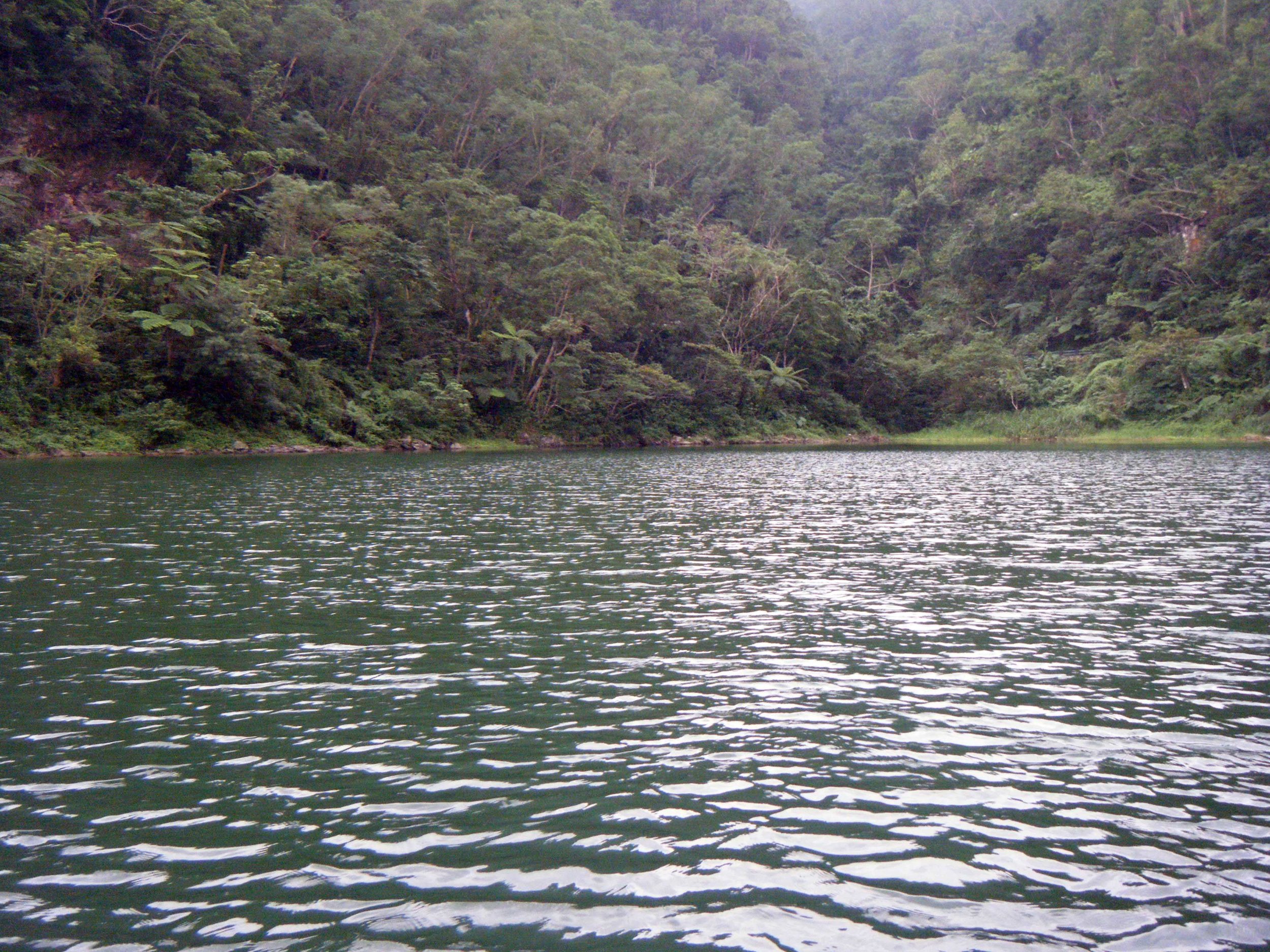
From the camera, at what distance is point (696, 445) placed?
5912cm

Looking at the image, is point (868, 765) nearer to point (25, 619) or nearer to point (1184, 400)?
point (25, 619)

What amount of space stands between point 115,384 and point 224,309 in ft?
17.6

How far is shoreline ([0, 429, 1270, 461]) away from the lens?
119 ft

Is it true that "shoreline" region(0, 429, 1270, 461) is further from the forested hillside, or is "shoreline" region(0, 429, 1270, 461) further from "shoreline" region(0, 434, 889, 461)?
the forested hillside

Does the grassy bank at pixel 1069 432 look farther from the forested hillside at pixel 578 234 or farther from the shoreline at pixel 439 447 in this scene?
the shoreline at pixel 439 447

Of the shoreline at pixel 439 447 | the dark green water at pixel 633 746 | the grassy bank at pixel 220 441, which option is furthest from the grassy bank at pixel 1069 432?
the dark green water at pixel 633 746

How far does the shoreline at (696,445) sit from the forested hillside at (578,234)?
690 mm

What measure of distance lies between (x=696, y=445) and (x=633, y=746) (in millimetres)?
52738

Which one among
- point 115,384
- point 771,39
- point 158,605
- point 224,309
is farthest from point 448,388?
point 771,39

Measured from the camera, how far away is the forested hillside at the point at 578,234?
129ft

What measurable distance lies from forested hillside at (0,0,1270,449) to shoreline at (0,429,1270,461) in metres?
0.69

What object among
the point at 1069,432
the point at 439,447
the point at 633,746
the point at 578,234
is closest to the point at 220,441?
the point at 439,447

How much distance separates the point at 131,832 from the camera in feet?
17.3

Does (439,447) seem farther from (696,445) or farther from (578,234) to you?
(696,445)
